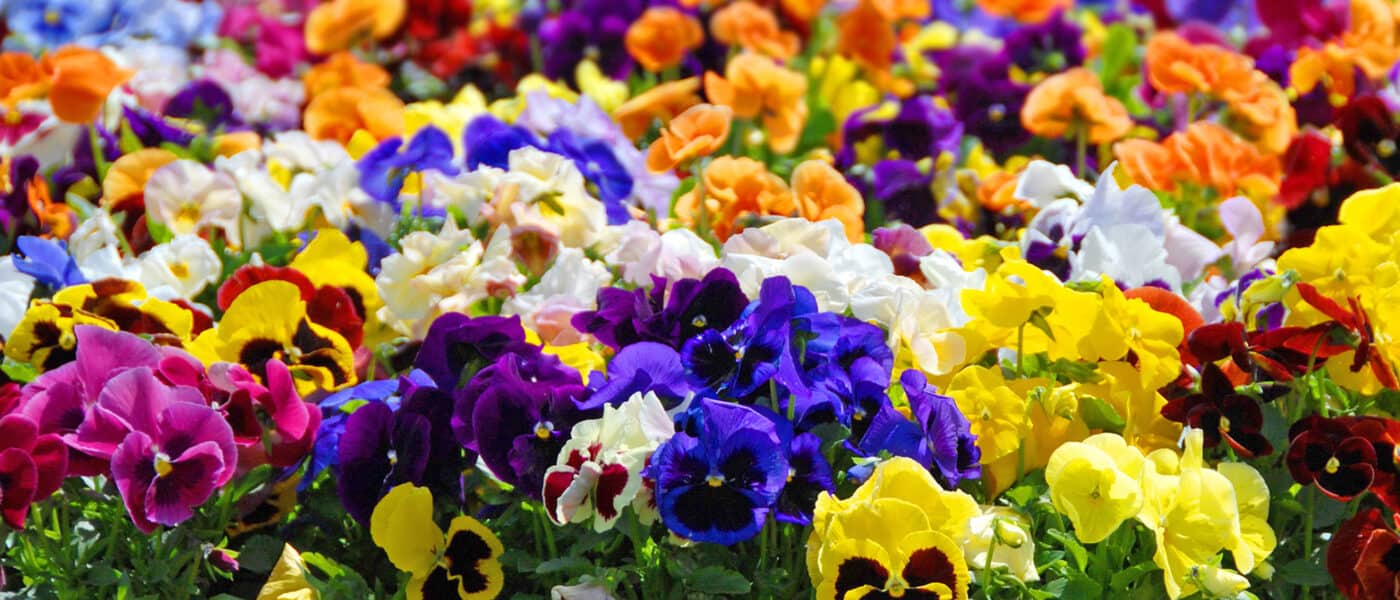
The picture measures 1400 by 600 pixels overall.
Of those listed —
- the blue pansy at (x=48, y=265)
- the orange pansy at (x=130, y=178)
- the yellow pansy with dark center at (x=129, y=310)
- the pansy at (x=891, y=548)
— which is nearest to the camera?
the pansy at (x=891, y=548)

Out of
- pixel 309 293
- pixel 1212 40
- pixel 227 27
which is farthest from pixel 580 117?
pixel 227 27

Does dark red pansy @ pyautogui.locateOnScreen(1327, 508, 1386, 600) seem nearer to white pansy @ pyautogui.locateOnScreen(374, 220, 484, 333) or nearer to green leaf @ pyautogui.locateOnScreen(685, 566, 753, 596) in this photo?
green leaf @ pyautogui.locateOnScreen(685, 566, 753, 596)

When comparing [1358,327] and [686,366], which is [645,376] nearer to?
[686,366]

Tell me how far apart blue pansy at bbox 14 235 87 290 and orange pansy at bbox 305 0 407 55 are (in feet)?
5.68

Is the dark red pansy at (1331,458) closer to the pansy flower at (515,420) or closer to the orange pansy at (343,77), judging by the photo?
the pansy flower at (515,420)

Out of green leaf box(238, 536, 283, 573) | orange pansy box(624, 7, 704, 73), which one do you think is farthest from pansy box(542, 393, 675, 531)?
orange pansy box(624, 7, 704, 73)

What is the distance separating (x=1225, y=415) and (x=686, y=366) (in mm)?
605

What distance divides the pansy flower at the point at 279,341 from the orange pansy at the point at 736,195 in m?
0.66

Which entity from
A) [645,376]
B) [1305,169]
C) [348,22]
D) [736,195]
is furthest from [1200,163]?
[348,22]

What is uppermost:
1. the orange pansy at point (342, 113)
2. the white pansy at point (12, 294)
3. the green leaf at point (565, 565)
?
the green leaf at point (565, 565)

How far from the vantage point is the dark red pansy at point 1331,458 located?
67.9 inches

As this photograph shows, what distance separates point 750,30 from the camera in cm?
370

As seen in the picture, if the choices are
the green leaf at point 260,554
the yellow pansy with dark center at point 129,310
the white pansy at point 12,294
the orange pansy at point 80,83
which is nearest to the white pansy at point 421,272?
the yellow pansy with dark center at point 129,310

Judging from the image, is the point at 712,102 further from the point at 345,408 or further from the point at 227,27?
the point at 227,27
